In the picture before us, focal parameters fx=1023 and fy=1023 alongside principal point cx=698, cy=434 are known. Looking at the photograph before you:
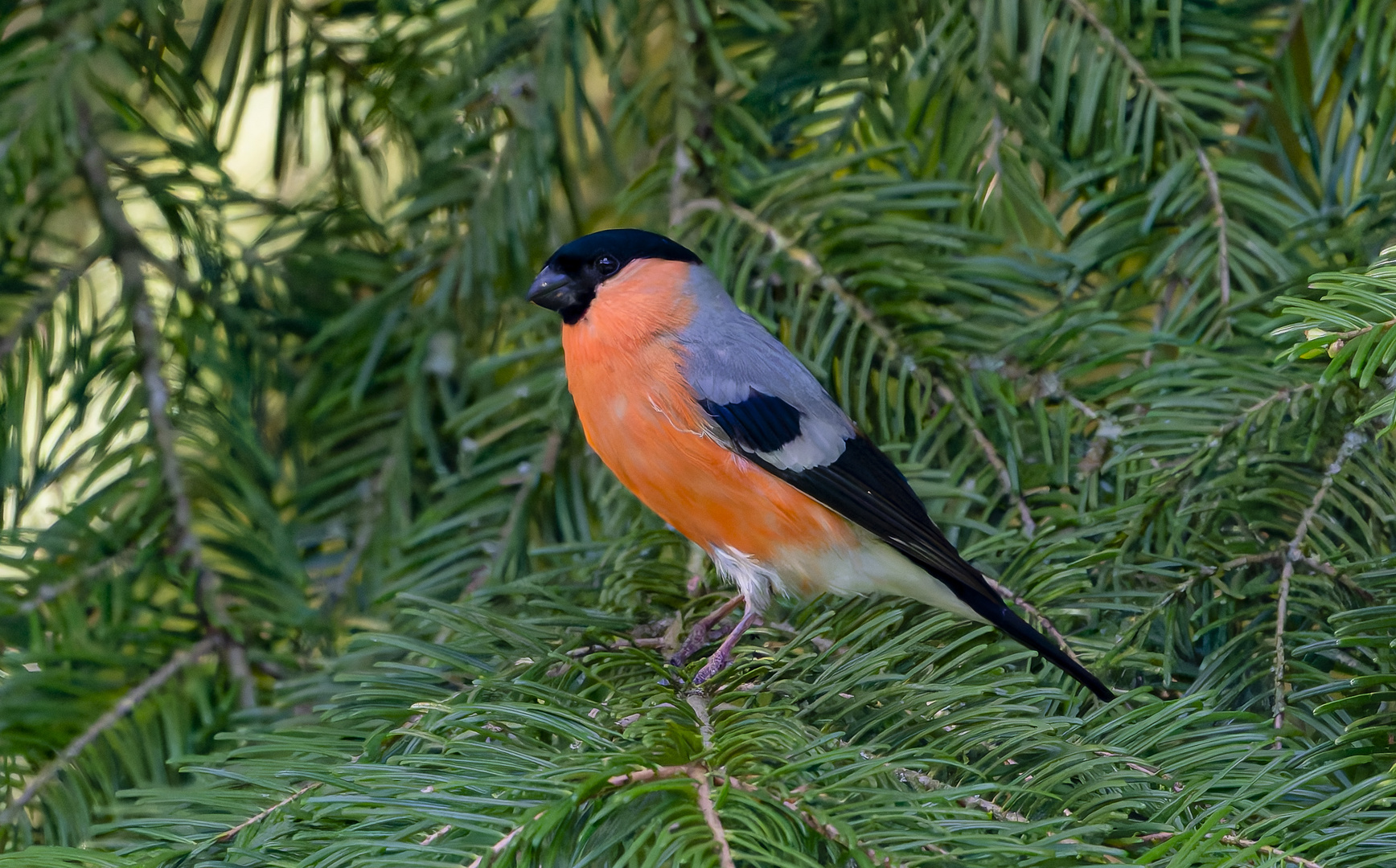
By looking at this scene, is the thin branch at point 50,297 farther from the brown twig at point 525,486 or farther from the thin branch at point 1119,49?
the thin branch at point 1119,49

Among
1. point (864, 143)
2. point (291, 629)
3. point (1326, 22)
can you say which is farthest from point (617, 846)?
point (1326, 22)

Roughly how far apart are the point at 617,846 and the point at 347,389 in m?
1.29

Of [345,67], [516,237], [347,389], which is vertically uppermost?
[345,67]

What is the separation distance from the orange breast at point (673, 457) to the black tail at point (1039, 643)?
452 millimetres

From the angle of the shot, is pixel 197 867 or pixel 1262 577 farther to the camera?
pixel 1262 577

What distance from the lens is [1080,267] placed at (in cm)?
188

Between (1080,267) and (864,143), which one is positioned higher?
(864,143)

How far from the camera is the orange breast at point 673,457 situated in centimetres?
181

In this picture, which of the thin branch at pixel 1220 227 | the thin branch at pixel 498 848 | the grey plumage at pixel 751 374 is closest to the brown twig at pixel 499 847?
the thin branch at pixel 498 848

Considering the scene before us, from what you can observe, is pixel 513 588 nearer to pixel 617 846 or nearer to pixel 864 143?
pixel 617 846

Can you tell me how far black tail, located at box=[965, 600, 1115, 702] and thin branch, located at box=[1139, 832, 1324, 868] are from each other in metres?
0.35

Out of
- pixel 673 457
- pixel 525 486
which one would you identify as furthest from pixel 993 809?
pixel 525 486

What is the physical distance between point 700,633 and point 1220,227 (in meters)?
1.15

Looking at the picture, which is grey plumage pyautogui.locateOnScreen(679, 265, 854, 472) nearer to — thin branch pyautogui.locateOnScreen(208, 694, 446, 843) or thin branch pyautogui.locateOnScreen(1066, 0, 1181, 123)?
thin branch pyautogui.locateOnScreen(1066, 0, 1181, 123)
